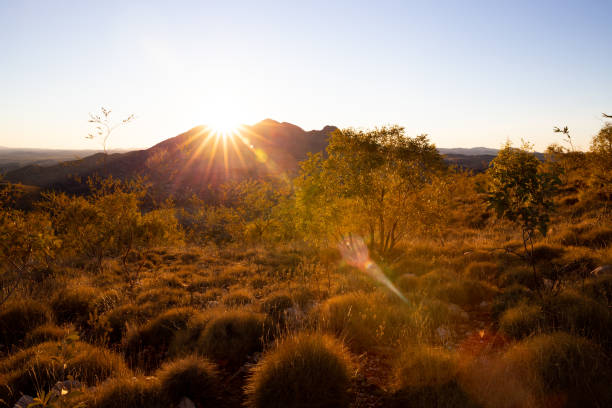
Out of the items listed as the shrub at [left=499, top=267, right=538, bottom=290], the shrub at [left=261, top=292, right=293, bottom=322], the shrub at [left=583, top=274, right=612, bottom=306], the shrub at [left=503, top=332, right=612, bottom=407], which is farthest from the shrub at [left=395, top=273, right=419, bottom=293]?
the shrub at [left=503, top=332, right=612, bottom=407]

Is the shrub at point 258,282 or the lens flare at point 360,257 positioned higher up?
the lens flare at point 360,257

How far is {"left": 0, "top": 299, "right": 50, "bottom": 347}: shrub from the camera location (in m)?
6.21

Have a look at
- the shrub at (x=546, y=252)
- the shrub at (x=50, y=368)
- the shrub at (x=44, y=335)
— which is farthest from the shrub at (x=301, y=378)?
the shrub at (x=546, y=252)

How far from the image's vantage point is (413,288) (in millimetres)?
8312

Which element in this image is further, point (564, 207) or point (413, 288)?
point (564, 207)

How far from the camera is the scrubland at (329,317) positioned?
398cm

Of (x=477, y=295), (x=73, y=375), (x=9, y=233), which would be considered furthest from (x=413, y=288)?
A: (x=9, y=233)

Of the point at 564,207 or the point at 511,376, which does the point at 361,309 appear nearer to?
the point at 511,376

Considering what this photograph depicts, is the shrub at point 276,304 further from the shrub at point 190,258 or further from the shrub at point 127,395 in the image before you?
the shrub at point 190,258

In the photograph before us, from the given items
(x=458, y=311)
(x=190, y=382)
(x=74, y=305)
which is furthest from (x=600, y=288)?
(x=74, y=305)

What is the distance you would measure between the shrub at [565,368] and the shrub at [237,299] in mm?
5587

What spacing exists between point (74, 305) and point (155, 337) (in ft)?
10.5

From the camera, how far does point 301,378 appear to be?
Result: 157 inches

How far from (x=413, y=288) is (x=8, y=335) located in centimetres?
959
